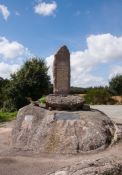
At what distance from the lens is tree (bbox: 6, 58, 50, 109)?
122 feet

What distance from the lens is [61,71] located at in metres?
18.2

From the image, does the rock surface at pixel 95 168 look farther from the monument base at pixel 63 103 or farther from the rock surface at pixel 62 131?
the monument base at pixel 63 103

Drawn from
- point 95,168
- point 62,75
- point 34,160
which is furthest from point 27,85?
point 95,168

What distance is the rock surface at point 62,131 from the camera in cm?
1294

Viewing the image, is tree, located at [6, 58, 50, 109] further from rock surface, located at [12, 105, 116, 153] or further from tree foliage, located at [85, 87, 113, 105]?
rock surface, located at [12, 105, 116, 153]

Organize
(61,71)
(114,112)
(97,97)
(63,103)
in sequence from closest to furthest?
(63,103) → (61,71) → (114,112) → (97,97)

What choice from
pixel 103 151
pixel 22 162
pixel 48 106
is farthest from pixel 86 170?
pixel 48 106

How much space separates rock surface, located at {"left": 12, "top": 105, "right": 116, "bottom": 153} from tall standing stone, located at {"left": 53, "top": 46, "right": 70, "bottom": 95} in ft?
12.0

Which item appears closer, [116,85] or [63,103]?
[63,103]

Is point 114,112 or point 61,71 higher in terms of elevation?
point 61,71

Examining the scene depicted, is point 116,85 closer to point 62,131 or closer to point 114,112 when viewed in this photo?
point 114,112

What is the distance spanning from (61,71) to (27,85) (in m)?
19.2

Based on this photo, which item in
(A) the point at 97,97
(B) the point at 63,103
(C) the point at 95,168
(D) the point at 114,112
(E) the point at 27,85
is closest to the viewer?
(C) the point at 95,168

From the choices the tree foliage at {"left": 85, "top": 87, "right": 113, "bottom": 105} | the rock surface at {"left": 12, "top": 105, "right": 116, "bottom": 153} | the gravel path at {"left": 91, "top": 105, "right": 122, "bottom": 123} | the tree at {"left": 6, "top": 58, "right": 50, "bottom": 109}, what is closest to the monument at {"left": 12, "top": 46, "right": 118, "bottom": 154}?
the rock surface at {"left": 12, "top": 105, "right": 116, "bottom": 153}
